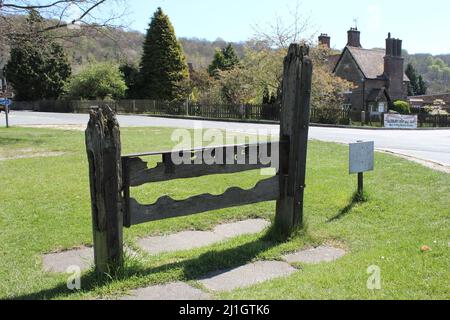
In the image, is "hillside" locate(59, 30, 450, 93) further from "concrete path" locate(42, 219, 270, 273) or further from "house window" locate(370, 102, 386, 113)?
"concrete path" locate(42, 219, 270, 273)

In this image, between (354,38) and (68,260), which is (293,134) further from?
(354,38)

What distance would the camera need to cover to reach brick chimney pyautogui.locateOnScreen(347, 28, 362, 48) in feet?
171

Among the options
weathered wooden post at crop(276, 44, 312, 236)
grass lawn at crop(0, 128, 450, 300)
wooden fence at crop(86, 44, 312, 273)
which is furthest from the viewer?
weathered wooden post at crop(276, 44, 312, 236)

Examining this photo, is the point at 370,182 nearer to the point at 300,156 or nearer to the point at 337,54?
the point at 300,156

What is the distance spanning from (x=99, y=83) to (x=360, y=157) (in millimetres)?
48366

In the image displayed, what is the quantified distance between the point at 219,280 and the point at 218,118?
3596 centimetres

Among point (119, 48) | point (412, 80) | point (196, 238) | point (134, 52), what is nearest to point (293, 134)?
point (196, 238)

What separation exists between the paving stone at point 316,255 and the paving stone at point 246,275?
0.68 ft

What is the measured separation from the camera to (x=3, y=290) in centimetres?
403

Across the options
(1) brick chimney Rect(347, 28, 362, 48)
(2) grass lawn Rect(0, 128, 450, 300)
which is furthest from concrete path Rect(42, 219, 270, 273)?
(1) brick chimney Rect(347, 28, 362, 48)

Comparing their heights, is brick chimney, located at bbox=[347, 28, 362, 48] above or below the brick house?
above

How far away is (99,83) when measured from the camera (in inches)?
2051

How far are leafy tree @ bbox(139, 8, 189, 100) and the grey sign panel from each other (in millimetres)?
46629

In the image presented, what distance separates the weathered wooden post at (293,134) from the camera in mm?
5328
